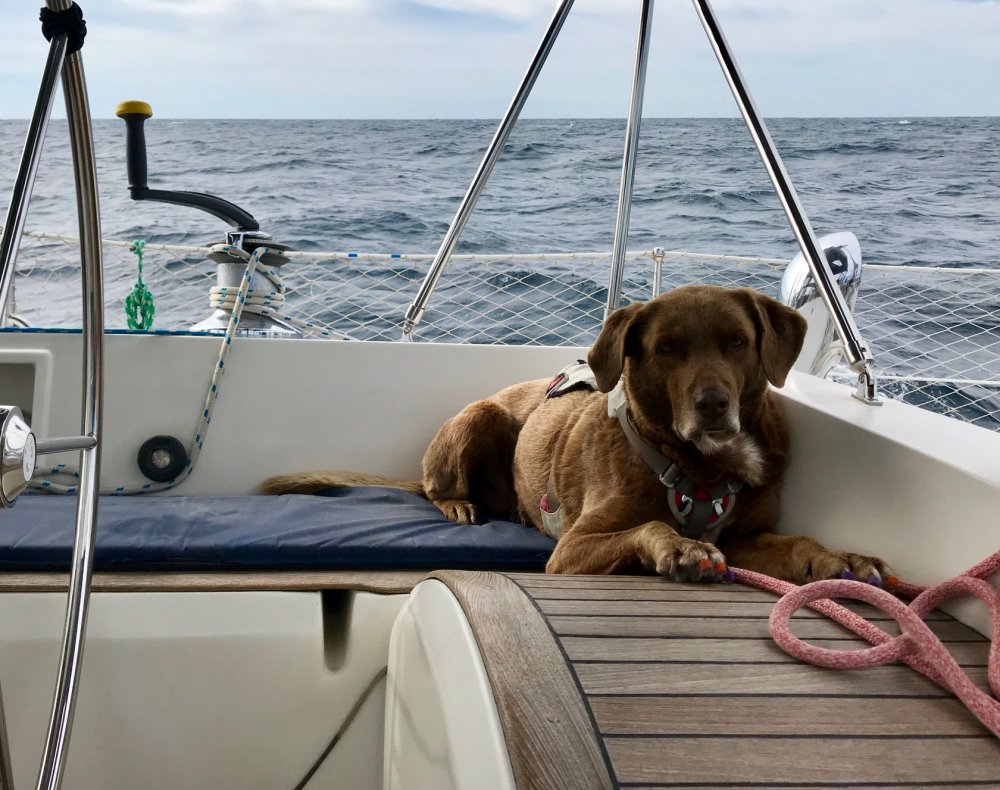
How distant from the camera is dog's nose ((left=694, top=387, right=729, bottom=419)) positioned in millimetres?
1803

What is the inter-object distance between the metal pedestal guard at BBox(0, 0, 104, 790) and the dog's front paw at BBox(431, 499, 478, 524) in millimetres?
1294

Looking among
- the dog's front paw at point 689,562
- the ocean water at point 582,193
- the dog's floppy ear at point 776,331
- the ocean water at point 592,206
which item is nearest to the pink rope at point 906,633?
the dog's front paw at point 689,562

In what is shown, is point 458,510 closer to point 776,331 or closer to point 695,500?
point 695,500

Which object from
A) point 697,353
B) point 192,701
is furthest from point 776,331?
point 192,701

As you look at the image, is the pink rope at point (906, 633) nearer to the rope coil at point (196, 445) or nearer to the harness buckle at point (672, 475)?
the harness buckle at point (672, 475)

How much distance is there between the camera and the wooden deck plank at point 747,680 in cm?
111

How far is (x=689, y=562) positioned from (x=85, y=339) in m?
1.07

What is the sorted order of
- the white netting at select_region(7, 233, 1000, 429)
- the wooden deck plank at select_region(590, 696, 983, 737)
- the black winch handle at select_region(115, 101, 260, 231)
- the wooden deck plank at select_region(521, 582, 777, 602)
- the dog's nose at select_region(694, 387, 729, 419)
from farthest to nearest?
1. the white netting at select_region(7, 233, 1000, 429)
2. the black winch handle at select_region(115, 101, 260, 231)
3. the dog's nose at select_region(694, 387, 729, 419)
4. the wooden deck plank at select_region(521, 582, 777, 602)
5. the wooden deck plank at select_region(590, 696, 983, 737)

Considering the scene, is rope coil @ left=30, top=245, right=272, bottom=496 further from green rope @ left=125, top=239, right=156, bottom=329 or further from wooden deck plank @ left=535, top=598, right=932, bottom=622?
wooden deck plank @ left=535, top=598, right=932, bottom=622

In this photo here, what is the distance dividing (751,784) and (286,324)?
8.71ft

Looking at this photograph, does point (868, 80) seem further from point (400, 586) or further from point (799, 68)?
point (400, 586)

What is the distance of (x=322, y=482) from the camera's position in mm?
2809

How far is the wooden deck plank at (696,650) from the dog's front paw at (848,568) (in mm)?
274

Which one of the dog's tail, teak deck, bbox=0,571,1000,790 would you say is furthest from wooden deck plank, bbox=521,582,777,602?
the dog's tail
